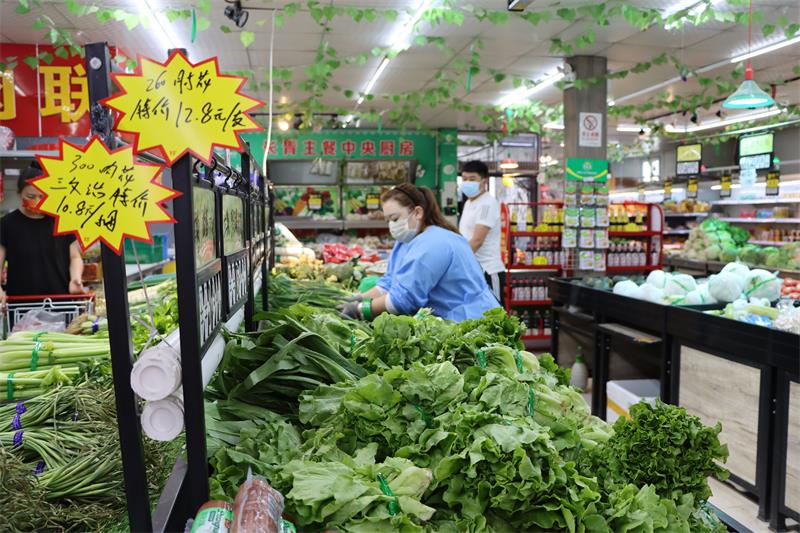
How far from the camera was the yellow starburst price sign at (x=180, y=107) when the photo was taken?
1.23 metres

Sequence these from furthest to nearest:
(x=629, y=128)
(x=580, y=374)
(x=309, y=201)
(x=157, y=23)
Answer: (x=629, y=128)
(x=309, y=201)
(x=157, y=23)
(x=580, y=374)

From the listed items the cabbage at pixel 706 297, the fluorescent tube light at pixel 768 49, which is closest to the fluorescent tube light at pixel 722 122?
the fluorescent tube light at pixel 768 49

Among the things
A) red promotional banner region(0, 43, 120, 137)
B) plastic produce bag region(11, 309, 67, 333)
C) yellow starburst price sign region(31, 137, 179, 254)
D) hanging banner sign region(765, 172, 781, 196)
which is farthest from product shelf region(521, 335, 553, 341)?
yellow starburst price sign region(31, 137, 179, 254)

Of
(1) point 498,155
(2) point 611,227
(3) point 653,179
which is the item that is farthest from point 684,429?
(3) point 653,179

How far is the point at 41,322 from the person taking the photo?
10.6 ft

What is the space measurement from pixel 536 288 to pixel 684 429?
6.99 meters

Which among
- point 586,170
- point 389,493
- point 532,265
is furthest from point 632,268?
point 389,493

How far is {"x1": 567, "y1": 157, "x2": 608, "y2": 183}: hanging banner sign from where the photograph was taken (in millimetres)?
8188

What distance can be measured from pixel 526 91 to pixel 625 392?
23.2 ft

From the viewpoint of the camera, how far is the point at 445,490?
1459 mm

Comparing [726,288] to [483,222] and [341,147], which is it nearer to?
[483,222]

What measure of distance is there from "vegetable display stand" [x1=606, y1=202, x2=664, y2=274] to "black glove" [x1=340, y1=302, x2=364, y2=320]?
5819mm

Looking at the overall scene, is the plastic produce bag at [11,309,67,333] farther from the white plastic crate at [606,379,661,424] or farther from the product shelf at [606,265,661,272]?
the product shelf at [606,265,661,272]

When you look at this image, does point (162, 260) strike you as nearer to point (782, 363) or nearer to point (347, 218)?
point (347, 218)
